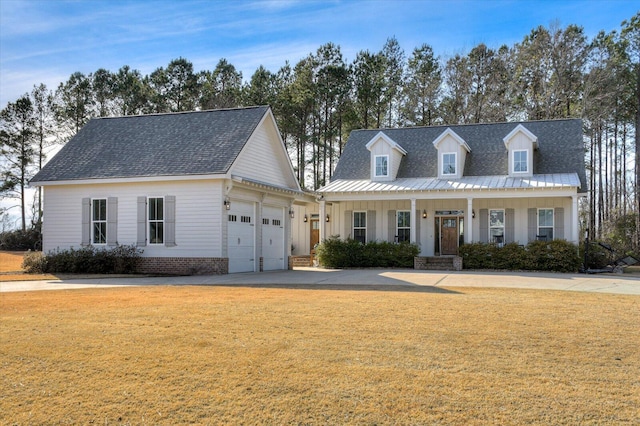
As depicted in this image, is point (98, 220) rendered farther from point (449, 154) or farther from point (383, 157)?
point (449, 154)

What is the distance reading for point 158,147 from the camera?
2094 cm

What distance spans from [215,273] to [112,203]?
4648mm

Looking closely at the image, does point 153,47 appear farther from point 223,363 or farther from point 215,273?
point 223,363

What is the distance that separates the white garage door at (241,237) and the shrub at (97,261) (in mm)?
3174

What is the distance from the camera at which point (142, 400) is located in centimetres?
473

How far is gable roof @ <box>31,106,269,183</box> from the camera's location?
63.8ft

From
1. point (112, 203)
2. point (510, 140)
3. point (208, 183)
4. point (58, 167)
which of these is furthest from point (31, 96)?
point (510, 140)

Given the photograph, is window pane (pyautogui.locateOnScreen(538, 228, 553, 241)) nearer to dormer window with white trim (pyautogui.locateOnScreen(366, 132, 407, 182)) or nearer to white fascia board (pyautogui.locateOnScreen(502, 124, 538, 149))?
white fascia board (pyautogui.locateOnScreen(502, 124, 538, 149))

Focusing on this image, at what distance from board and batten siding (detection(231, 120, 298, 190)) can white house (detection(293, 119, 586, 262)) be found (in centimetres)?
202

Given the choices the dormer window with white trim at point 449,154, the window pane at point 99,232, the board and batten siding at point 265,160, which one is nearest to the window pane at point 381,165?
the dormer window with white trim at point 449,154

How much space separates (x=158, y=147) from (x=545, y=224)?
15609 millimetres

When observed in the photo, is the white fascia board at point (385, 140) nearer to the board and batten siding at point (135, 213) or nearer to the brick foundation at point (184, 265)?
the board and batten siding at point (135, 213)

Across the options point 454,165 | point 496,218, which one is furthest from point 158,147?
point 496,218

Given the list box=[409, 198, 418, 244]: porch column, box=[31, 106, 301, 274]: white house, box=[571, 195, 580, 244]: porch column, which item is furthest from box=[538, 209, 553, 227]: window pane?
box=[31, 106, 301, 274]: white house
